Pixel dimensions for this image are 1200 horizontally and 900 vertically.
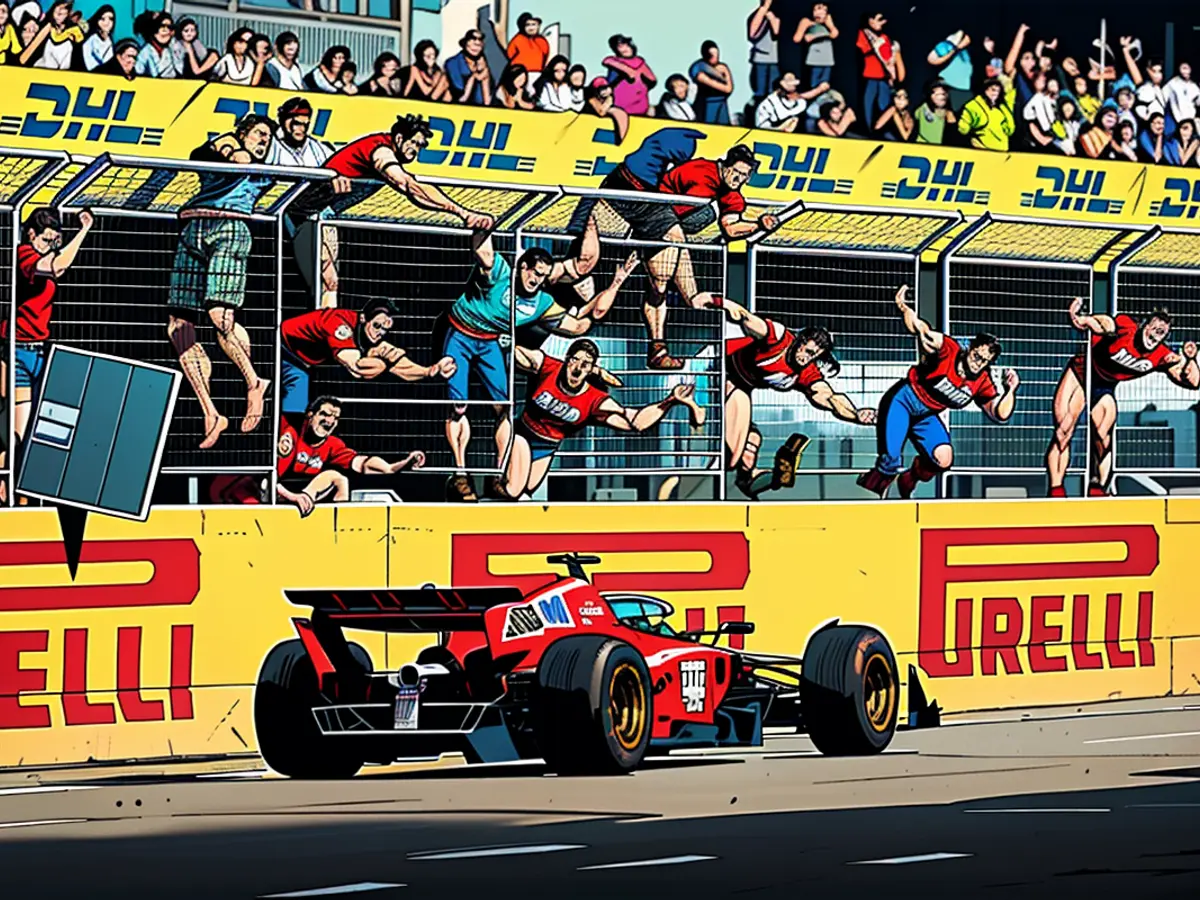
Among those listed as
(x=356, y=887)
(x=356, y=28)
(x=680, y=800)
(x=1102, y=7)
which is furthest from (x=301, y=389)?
(x=1102, y=7)

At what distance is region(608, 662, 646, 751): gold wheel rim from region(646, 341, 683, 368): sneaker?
3.43 meters

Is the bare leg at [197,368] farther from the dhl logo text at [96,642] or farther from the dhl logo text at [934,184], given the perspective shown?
the dhl logo text at [934,184]

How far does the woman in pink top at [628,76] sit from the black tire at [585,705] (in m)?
7.70

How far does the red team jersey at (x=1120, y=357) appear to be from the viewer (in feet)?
52.3

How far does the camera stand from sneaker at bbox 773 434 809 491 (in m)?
14.7

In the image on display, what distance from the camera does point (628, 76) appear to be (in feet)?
59.1

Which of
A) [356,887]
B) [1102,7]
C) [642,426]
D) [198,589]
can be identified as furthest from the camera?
[1102,7]

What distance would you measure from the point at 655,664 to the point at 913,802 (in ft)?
5.36

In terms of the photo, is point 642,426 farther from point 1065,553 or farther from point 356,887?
point 356,887

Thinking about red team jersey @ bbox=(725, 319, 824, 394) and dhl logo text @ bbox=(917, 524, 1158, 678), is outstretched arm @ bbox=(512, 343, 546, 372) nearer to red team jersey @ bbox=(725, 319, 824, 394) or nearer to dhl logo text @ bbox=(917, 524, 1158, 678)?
red team jersey @ bbox=(725, 319, 824, 394)

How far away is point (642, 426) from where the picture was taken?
14.1 m

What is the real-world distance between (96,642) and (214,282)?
2.05 m

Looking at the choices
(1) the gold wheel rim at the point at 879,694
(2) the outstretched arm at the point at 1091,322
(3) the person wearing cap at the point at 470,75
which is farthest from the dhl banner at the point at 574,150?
(1) the gold wheel rim at the point at 879,694

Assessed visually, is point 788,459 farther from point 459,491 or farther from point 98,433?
point 98,433
